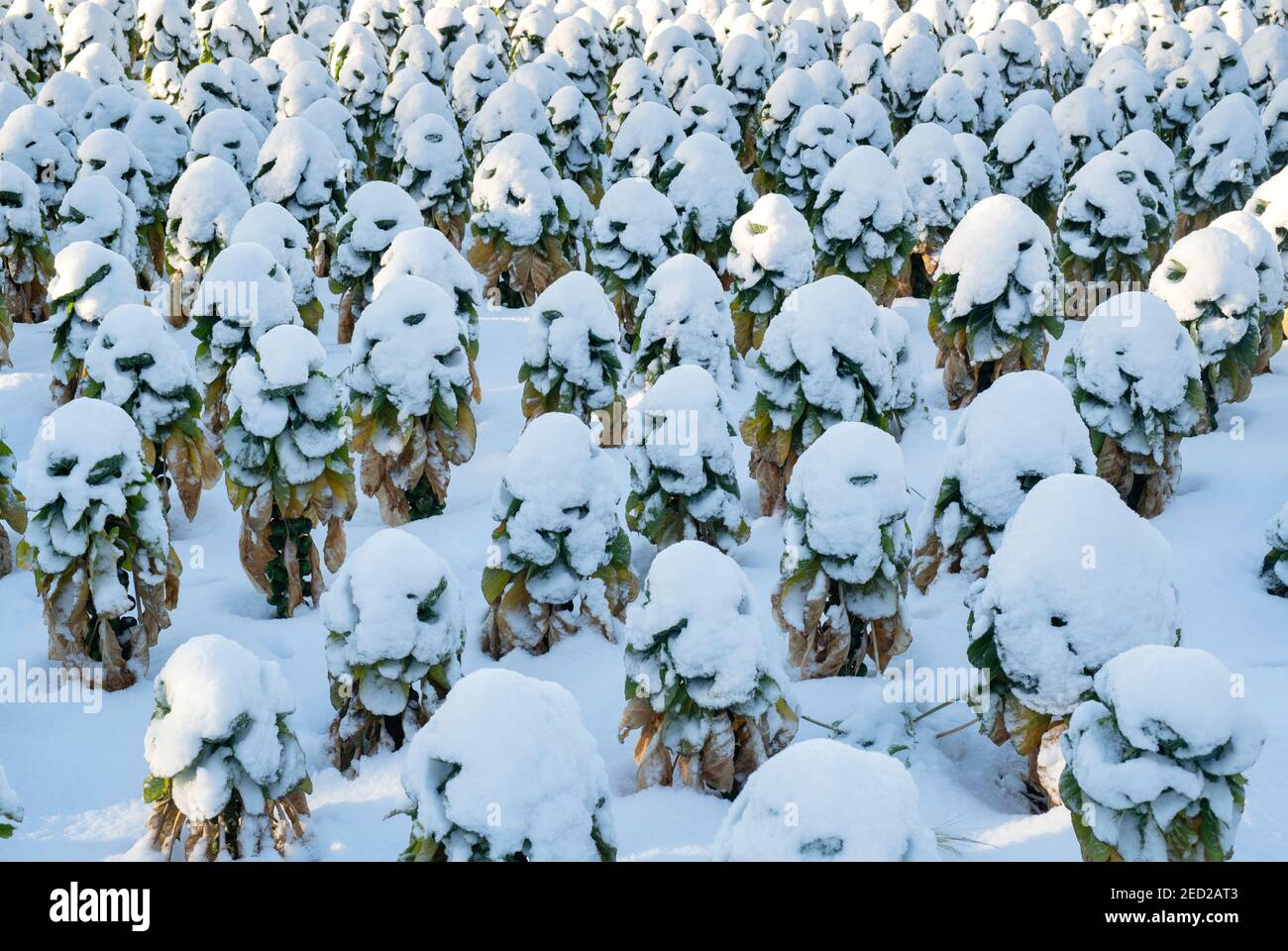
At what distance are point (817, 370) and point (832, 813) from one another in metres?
4.75

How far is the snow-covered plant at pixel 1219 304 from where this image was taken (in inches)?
377

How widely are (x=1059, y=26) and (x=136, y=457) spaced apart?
1818cm

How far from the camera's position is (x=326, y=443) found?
771 cm

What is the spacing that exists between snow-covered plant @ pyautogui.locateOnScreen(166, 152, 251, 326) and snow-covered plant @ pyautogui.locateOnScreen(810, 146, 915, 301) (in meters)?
5.28

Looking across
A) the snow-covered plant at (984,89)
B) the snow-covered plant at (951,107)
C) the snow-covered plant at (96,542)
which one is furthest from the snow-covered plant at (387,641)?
the snow-covered plant at (984,89)

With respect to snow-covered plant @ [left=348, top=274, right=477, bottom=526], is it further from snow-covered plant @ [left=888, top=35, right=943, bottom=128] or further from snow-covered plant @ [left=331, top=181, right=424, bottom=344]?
snow-covered plant @ [left=888, top=35, right=943, bottom=128]

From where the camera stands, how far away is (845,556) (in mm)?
6633

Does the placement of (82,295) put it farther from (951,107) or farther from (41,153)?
(951,107)

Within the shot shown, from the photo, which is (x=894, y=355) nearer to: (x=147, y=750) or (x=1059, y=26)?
(x=147, y=750)

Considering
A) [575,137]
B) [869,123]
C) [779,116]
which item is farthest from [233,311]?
[779,116]

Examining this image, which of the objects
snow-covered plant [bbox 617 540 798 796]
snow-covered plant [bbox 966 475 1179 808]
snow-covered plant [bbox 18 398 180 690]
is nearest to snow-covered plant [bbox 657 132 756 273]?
snow-covered plant [bbox 18 398 180 690]

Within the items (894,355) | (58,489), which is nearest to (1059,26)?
(894,355)

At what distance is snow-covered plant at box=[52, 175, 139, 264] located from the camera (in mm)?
11430

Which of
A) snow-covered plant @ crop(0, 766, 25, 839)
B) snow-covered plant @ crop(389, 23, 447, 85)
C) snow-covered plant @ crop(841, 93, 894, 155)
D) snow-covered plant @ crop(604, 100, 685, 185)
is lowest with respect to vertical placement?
snow-covered plant @ crop(0, 766, 25, 839)
